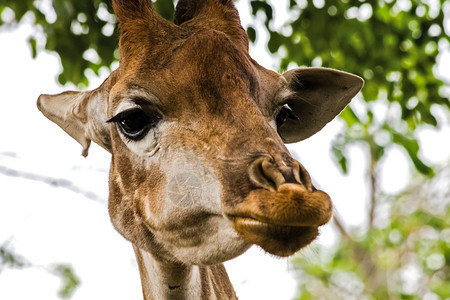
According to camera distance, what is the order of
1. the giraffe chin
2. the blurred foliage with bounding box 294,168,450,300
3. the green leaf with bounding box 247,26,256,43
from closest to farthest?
the giraffe chin < the green leaf with bounding box 247,26,256,43 < the blurred foliage with bounding box 294,168,450,300

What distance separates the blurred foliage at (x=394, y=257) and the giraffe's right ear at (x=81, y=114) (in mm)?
9259

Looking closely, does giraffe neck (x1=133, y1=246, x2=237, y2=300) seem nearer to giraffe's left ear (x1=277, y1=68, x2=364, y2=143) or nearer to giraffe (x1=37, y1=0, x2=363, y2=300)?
giraffe (x1=37, y1=0, x2=363, y2=300)

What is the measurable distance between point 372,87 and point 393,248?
295 inches

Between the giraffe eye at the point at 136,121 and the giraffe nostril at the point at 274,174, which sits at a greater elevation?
the giraffe nostril at the point at 274,174

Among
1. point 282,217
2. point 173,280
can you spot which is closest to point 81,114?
point 173,280

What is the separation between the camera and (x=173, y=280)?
3258 mm

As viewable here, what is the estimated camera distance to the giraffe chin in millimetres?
2277

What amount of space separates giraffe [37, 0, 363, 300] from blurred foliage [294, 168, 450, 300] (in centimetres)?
952

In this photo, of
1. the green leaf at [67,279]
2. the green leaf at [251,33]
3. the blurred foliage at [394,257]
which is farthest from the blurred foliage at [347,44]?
the blurred foliage at [394,257]

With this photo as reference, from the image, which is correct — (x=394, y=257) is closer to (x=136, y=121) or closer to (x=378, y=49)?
(x=378, y=49)

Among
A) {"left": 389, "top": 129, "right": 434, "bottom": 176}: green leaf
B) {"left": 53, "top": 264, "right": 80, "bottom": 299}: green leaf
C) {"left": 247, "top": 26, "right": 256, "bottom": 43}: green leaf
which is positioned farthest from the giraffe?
{"left": 53, "top": 264, "right": 80, "bottom": 299}: green leaf

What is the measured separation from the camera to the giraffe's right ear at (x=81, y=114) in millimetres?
3438

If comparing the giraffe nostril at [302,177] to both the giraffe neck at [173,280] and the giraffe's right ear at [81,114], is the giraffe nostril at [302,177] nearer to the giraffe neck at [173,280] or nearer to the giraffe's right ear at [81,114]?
the giraffe neck at [173,280]

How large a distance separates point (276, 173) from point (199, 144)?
50 centimetres
